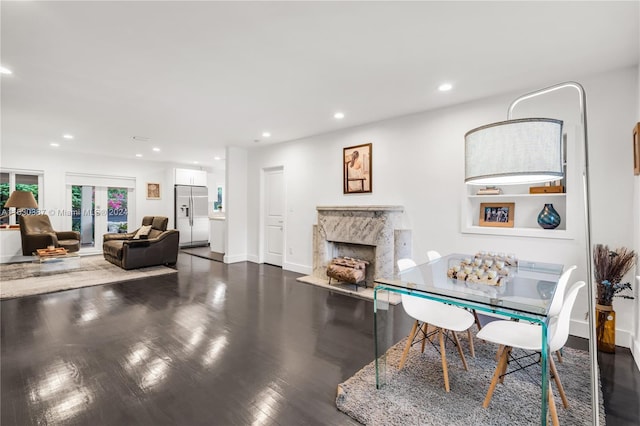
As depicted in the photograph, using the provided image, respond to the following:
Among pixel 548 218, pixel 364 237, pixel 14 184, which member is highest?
pixel 14 184

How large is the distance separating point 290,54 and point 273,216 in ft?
13.5

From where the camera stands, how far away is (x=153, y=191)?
8.56 metres

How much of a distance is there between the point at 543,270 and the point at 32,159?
9514mm

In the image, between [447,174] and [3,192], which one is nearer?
[447,174]

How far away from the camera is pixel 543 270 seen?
2.60 m

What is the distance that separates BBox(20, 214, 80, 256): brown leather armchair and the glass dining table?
7020mm

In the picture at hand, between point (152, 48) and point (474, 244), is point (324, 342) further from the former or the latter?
point (152, 48)

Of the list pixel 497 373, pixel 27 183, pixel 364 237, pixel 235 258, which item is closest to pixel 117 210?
pixel 27 183

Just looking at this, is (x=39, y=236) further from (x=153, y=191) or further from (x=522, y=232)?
(x=522, y=232)

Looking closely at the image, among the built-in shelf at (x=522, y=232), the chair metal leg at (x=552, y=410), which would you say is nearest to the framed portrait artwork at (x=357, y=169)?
the built-in shelf at (x=522, y=232)

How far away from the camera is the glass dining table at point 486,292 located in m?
1.51

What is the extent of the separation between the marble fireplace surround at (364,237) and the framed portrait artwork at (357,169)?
0.40 metres

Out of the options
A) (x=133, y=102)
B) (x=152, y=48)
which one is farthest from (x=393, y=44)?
(x=133, y=102)

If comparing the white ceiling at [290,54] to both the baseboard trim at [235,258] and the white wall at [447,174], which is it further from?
the baseboard trim at [235,258]
